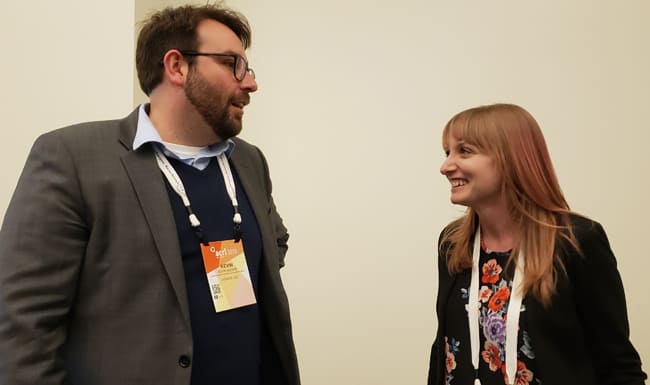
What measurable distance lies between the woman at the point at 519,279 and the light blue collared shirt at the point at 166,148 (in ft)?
2.45

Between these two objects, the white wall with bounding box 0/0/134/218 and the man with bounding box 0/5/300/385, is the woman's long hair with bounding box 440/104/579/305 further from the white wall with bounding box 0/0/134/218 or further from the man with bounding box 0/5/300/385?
the white wall with bounding box 0/0/134/218

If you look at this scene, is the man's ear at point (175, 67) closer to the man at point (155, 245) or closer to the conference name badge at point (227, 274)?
the man at point (155, 245)

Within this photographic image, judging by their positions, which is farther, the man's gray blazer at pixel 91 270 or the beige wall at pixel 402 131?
the beige wall at pixel 402 131

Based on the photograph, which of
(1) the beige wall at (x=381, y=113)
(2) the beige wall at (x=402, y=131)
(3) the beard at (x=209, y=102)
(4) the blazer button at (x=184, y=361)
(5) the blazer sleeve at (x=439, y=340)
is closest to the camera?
(4) the blazer button at (x=184, y=361)

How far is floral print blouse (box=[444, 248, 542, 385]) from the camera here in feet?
4.44

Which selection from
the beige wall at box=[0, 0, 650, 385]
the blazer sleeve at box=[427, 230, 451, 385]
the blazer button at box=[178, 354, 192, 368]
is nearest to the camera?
the blazer button at box=[178, 354, 192, 368]

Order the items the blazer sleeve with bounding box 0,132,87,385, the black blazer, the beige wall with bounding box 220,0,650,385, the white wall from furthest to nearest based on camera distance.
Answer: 1. the beige wall with bounding box 220,0,650,385
2. the white wall
3. the black blazer
4. the blazer sleeve with bounding box 0,132,87,385

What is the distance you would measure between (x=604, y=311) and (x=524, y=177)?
0.43 metres

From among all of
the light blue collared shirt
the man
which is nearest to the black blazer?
the man

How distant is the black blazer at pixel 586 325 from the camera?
1.30 metres

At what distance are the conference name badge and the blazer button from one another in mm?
155

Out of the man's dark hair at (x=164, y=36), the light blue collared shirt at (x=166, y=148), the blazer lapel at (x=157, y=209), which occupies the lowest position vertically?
the blazer lapel at (x=157, y=209)

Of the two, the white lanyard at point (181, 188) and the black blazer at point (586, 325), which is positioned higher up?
the white lanyard at point (181, 188)

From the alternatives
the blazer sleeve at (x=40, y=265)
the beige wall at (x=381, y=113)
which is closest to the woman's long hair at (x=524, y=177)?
the beige wall at (x=381, y=113)
